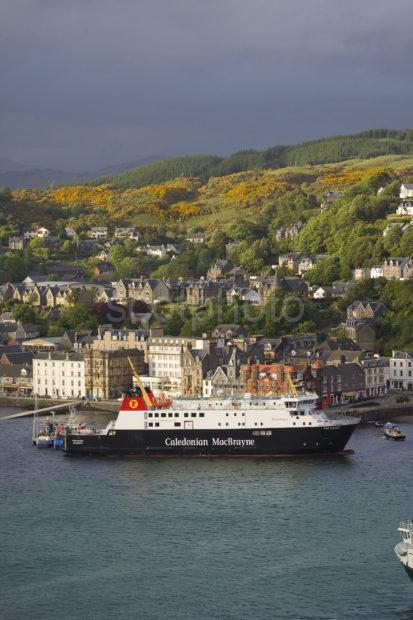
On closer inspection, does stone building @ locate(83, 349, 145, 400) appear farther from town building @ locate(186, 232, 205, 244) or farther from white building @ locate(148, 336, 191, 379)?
town building @ locate(186, 232, 205, 244)

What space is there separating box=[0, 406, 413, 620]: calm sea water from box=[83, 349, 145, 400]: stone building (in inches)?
572

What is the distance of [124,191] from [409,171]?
38781 mm

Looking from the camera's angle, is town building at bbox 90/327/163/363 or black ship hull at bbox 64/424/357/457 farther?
town building at bbox 90/327/163/363

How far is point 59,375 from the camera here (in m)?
68.8

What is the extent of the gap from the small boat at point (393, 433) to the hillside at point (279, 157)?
8826 centimetres

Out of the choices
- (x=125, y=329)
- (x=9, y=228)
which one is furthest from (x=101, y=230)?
(x=125, y=329)

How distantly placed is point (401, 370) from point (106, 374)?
13.3 metres

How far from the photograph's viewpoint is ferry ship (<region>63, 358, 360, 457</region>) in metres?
51.7

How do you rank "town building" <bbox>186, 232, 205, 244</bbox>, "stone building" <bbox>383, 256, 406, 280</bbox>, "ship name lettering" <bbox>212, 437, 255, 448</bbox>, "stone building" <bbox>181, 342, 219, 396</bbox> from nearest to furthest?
"ship name lettering" <bbox>212, 437, 255, 448</bbox> < "stone building" <bbox>181, 342, 219, 396</bbox> < "stone building" <bbox>383, 256, 406, 280</bbox> < "town building" <bbox>186, 232, 205, 244</bbox>

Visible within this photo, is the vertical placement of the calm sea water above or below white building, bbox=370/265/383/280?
below

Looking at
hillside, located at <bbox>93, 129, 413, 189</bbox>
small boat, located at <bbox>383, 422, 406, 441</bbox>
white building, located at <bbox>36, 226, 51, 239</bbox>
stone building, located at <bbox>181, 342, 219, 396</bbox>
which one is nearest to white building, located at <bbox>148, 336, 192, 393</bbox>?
stone building, located at <bbox>181, 342, 219, 396</bbox>

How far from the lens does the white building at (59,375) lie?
68.0 meters

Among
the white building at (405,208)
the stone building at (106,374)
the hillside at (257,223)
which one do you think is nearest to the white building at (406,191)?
the hillside at (257,223)

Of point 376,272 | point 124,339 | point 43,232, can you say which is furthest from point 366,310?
point 43,232
